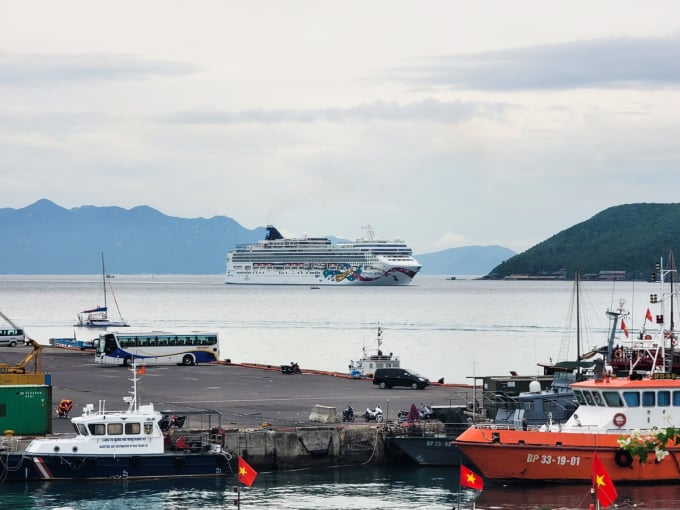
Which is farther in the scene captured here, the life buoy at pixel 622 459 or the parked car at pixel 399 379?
the parked car at pixel 399 379

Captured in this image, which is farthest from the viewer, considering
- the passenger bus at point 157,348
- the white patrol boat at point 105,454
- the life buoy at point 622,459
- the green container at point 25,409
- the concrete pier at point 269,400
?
Answer: the passenger bus at point 157,348

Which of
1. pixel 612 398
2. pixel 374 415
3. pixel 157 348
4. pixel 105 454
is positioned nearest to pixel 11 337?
pixel 157 348

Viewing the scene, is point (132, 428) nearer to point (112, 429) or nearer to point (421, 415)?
point (112, 429)

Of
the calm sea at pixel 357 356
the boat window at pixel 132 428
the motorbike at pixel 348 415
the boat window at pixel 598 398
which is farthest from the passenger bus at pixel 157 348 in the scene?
the boat window at pixel 598 398

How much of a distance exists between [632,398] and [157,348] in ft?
149

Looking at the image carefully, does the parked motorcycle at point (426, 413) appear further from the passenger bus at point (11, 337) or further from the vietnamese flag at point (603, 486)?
the passenger bus at point (11, 337)

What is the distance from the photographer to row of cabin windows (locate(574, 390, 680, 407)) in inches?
1678

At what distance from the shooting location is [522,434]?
1698 inches

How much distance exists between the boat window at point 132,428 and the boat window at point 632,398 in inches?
661

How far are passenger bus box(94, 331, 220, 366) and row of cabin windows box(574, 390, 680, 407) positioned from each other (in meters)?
43.2

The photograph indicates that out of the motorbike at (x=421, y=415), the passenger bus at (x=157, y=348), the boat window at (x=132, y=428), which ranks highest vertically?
the passenger bus at (x=157, y=348)

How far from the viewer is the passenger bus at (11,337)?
10081 cm

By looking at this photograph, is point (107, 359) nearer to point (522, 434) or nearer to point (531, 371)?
point (531, 371)

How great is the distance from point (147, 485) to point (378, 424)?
10379 millimetres
